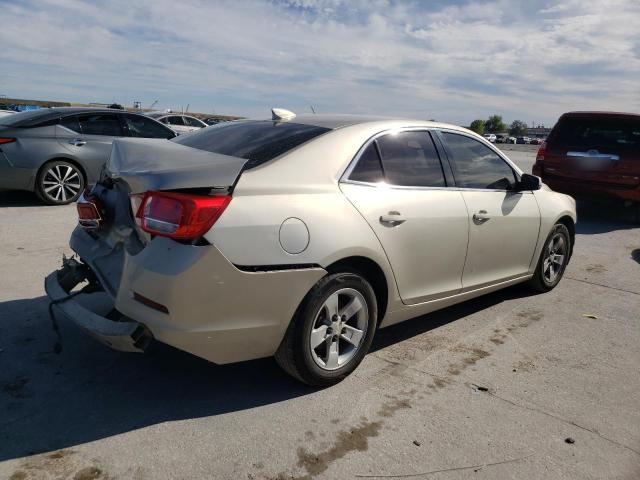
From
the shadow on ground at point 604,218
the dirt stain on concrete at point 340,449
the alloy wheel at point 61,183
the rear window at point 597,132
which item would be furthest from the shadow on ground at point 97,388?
the rear window at point 597,132

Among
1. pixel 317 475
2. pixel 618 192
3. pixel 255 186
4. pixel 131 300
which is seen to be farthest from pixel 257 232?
pixel 618 192

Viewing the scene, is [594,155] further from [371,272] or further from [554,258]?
[371,272]

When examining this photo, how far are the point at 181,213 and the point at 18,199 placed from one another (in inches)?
283

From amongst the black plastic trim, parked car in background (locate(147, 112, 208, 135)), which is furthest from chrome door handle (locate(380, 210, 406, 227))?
parked car in background (locate(147, 112, 208, 135))

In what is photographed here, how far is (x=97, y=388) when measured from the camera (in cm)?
317

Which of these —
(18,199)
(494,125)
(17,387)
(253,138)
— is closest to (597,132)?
(253,138)

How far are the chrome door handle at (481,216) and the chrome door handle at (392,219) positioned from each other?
0.83 meters

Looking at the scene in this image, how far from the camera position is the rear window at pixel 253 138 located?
3273mm

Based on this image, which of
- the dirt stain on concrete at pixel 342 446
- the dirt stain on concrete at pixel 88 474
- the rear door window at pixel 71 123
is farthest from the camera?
the rear door window at pixel 71 123

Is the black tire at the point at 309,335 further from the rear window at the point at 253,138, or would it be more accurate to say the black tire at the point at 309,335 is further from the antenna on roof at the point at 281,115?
the antenna on roof at the point at 281,115

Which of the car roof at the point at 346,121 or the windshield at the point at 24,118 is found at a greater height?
the car roof at the point at 346,121

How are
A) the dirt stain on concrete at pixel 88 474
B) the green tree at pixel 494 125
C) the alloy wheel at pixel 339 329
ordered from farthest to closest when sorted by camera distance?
the green tree at pixel 494 125 < the alloy wheel at pixel 339 329 < the dirt stain on concrete at pixel 88 474

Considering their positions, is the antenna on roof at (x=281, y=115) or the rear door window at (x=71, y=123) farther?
the rear door window at (x=71, y=123)

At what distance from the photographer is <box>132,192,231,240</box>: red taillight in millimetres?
2672
